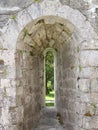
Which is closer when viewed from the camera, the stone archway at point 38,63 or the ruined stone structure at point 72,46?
the ruined stone structure at point 72,46

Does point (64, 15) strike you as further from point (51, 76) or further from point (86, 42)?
point (51, 76)

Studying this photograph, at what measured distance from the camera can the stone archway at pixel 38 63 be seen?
200 inches

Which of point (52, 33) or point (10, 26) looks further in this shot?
point (52, 33)

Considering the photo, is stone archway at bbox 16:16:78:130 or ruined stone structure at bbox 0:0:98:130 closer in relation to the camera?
ruined stone structure at bbox 0:0:98:130

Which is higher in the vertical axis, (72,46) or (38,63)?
(72,46)

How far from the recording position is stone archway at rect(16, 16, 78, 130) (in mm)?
5078

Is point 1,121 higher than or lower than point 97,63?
lower

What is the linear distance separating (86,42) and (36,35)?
114 cm

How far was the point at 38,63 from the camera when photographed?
6.50 metres

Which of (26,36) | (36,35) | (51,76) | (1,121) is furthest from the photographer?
(51,76)

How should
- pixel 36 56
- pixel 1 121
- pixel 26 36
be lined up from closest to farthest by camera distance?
1. pixel 1 121
2. pixel 26 36
3. pixel 36 56

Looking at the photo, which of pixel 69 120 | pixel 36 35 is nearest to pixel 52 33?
pixel 36 35

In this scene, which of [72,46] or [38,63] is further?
[38,63]

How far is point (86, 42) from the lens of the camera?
490 centimetres
